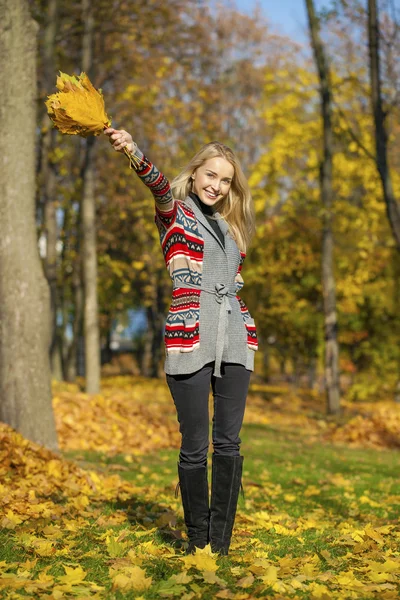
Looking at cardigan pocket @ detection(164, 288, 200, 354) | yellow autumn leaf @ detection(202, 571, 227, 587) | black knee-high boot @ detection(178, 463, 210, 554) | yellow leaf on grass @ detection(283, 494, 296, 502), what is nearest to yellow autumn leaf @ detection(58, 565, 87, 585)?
yellow autumn leaf @ detection(202, 571, 227, 587)

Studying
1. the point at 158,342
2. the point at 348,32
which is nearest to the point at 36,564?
the point at 348,32

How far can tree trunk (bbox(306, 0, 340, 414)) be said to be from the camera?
16.0 metres

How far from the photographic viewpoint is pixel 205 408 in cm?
386

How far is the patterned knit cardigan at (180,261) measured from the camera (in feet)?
12.2

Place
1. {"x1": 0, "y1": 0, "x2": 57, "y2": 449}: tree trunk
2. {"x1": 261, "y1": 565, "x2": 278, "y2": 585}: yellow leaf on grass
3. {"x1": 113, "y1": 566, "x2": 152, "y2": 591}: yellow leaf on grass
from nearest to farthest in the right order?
{"x1": 113, "y1": 566, "x2": 152, "y2": 591}: yellow leaf on grass → {"x1": 261, "y1": 565, "x2": 278, "y2": 585}: yellow leaf on grass → {"x1": 0, "y1": 0, "x2": 57, "y2": 449}: tree trunk

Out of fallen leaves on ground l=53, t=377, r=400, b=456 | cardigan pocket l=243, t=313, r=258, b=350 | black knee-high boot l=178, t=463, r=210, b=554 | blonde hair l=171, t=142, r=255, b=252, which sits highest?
blonde hair l=171, t=142, r=255, b=252

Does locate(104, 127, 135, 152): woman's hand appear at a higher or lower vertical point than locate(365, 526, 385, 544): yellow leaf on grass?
higher

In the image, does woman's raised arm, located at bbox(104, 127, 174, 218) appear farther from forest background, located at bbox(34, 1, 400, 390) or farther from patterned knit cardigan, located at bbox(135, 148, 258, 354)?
forest background, located at bbox(34, 1, 400, 390)

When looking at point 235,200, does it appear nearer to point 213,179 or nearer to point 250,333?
point 213,179

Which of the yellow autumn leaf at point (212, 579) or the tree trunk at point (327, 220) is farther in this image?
the tree trunk at point (327, 220)

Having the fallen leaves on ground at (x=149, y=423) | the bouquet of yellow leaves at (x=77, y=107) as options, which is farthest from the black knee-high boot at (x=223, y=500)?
the fallen leaves on ground at (x=149, y=423)

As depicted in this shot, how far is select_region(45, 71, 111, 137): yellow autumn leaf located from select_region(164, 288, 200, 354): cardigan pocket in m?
0.98

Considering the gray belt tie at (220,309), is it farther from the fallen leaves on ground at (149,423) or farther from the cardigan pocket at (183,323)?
the fallen leaves on ground at (149,423)

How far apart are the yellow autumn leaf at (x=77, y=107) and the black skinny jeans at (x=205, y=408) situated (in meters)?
1.39
